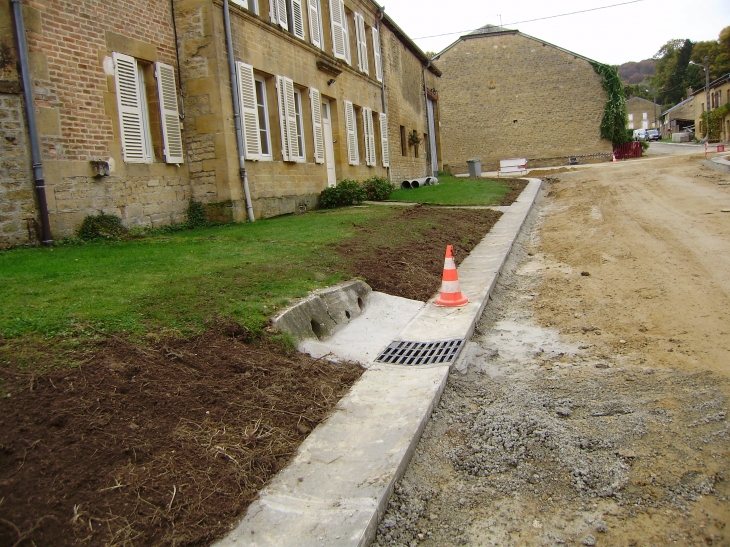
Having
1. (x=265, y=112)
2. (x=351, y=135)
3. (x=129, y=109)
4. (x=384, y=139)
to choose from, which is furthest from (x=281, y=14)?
(x=384, y=139)

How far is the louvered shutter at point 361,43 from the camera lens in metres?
19.1

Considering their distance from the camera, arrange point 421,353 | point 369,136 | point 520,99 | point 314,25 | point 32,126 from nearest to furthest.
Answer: point 421,353 → point 32,126 → point 314,25 → point 369,136 → point 520,99

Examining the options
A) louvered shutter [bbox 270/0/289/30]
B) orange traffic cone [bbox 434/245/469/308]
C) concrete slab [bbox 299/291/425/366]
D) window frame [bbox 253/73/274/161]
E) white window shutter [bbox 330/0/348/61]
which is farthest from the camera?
white window shutter [bbox 330/0/348/61]

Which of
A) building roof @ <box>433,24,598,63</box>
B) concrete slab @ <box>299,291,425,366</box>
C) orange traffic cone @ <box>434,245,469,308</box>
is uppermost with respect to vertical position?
building roof @ <box>433,24,598,63</box>

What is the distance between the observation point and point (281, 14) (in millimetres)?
13430

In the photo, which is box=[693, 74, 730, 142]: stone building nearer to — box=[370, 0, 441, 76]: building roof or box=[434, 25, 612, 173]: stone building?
box=[434, 25, 612, 173]: stone building

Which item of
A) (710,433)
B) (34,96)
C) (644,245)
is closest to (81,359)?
(710,433)

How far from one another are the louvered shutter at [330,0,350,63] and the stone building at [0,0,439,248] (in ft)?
→ 0.19

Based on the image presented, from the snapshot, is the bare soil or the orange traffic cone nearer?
the bare soil

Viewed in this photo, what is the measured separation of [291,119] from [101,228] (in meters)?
6.05

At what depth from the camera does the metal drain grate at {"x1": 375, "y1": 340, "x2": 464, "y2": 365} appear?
4578 millimetres

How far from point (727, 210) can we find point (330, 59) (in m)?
10.6

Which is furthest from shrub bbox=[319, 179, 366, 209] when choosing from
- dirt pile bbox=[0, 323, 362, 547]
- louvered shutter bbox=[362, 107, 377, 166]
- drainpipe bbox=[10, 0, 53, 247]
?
dirt pile bbox=[0, 323, 362, 547]

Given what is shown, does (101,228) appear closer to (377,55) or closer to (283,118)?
(283,118)
